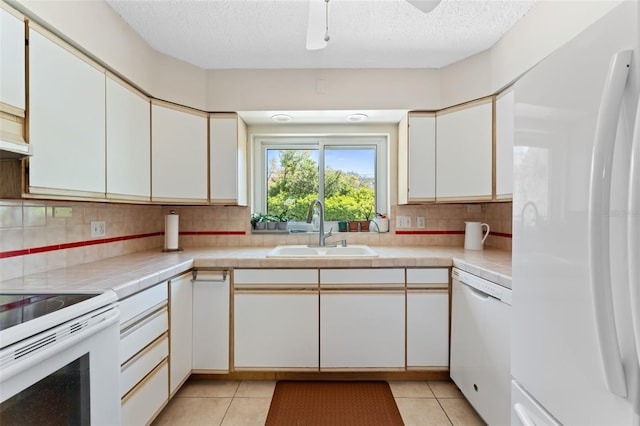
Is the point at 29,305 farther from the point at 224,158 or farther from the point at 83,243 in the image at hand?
the point at 224,158

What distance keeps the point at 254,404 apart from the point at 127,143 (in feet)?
5.88

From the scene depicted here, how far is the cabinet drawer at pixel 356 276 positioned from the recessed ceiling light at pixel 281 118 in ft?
4.38

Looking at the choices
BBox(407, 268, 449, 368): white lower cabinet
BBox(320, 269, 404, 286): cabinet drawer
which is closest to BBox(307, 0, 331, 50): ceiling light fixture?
BBox(320, 269, 404, 286): cabinet drawer

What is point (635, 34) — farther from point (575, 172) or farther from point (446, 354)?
point (446, 354)

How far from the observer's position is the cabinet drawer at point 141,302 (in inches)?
51.3

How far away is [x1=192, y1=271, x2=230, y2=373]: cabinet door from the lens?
198 centimetres

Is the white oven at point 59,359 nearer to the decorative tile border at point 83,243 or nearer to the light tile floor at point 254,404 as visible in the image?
the decorative tile border at point 83,243

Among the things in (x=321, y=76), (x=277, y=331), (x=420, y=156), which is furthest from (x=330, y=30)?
(x=277, y=331)

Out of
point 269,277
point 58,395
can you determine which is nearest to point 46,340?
point 58,395

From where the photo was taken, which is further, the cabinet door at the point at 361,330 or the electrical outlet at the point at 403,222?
the electrical outlet at the point at 403,222

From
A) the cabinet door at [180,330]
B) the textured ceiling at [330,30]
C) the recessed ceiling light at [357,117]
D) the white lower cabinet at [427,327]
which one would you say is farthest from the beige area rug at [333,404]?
the textured ceiling at [330,30]

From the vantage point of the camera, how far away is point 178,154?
2.20 metres

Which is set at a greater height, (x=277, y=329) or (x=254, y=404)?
(x=277, y=329)

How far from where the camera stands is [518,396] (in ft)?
3.28
